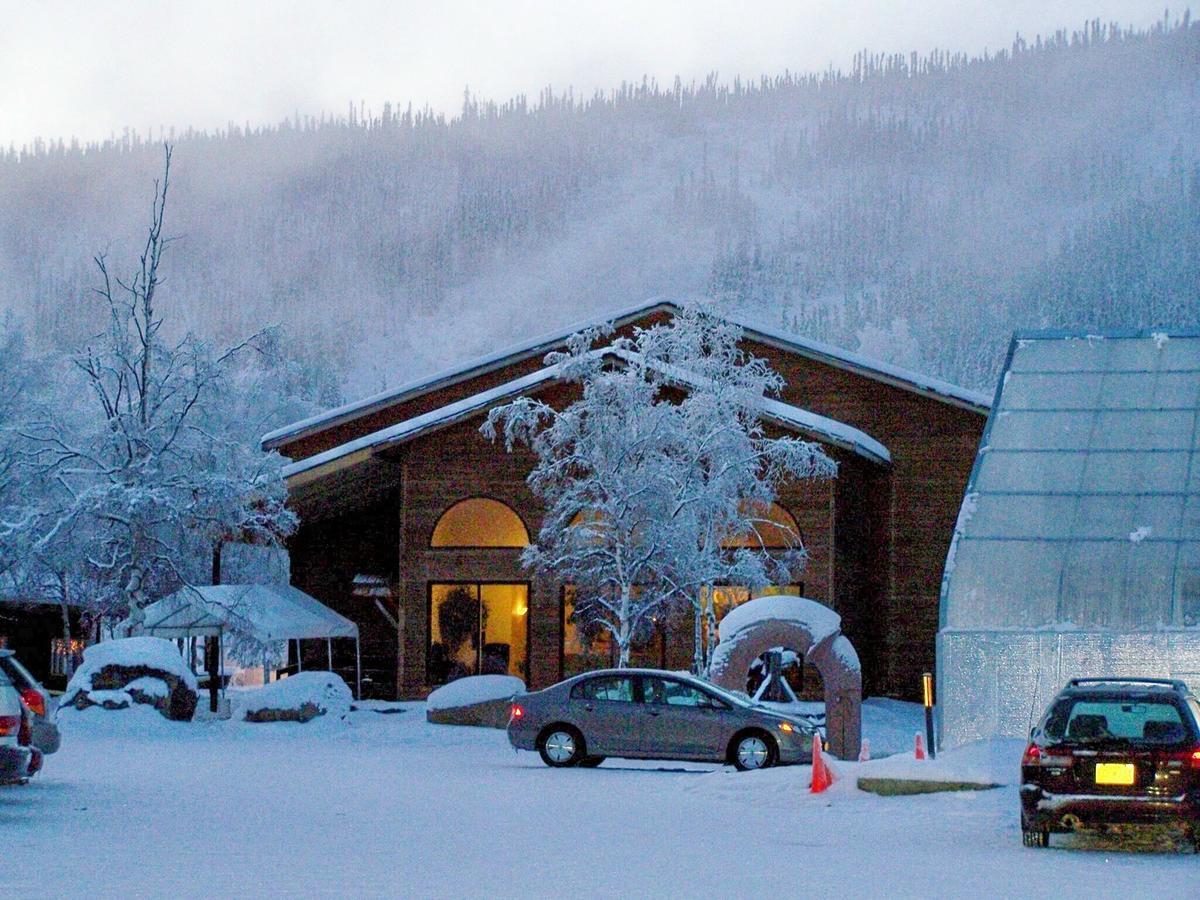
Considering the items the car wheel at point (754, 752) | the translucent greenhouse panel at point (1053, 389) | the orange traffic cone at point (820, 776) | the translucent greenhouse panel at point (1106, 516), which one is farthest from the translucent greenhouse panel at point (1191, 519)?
the orange traffic cone at point (820, 776)

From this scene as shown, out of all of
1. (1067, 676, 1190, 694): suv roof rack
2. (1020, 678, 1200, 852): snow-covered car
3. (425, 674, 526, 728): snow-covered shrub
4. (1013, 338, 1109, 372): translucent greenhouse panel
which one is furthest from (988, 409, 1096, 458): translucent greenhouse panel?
(425, 674, 526, 728): snow-covered shrub

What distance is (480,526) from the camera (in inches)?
1396

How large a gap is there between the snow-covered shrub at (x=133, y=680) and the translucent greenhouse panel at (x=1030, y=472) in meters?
14.4

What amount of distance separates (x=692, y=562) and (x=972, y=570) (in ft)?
31.9

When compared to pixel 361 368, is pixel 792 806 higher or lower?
lower

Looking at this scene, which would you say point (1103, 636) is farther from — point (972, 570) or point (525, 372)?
point (525, 372)

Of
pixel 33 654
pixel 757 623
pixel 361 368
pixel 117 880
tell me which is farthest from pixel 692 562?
pixel 361 368

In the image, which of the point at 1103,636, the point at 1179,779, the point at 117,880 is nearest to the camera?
the point at 117,880

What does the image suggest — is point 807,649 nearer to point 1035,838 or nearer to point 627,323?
point 1035,838

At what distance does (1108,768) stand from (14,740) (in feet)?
30.4

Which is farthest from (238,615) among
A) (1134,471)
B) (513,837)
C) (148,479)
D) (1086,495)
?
(513,837)

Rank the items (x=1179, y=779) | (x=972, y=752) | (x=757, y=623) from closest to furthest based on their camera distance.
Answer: (x=1179, y=779)
(x=972, y=752)
(x=757, y=623)

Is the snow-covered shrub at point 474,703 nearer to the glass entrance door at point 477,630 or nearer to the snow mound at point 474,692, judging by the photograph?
the snow mound at point 474,692

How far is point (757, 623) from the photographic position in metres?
25.3
